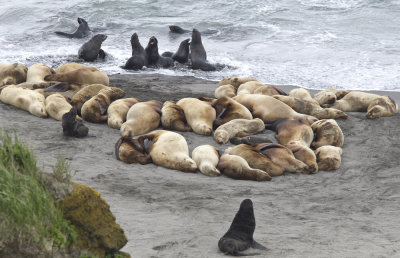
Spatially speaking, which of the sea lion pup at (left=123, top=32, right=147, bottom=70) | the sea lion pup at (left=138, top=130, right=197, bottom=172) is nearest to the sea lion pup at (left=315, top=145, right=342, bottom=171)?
the sea lion pup at (left=138, top=130, right=197, bottom=172)

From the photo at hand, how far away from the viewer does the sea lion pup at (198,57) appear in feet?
47.0

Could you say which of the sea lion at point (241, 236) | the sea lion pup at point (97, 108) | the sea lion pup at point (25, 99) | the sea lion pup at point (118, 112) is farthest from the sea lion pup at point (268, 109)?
the sea lion at point (241, 236)

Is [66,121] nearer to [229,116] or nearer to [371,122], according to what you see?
[229,116]

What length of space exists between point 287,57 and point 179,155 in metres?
9.12

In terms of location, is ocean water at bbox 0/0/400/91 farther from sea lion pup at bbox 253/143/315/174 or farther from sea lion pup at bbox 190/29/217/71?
sea lion pup at bbox 253/143/315/174

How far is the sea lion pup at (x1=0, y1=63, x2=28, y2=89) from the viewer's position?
1098 centimetres

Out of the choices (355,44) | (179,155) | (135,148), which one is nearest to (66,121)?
(135,148)

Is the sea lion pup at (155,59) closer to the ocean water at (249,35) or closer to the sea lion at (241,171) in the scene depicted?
the ocean water at (249,35)

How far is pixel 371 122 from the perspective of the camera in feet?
32.5

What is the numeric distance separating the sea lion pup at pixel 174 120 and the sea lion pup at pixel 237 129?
1.90 ft

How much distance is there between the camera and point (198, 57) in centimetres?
1468

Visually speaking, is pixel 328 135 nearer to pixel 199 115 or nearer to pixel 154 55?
pixel 199 115

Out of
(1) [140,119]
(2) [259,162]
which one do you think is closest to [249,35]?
(1) [140,119]

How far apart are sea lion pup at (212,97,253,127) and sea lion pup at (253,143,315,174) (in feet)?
4.72
